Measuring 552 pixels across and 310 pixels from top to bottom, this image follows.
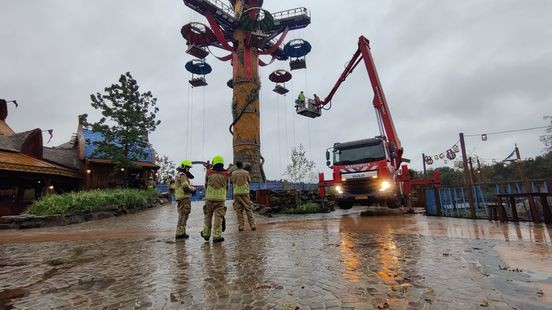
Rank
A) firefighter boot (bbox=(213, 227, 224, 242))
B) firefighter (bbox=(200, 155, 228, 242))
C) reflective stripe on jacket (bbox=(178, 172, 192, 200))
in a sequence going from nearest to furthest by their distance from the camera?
firefighter boot (bbox=(213, 227, 224, 242)), firefighter (bbox=(200, 155, 228, 242)), reflective stripe on jacket (bbox=(178, 172, 192, 200))

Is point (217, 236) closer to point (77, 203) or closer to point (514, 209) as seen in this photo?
point (514, 209)

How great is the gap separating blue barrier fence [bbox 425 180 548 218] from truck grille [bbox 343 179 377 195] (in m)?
2.63

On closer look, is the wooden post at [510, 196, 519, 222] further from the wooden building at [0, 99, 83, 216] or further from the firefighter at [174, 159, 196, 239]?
the wooden building at [0, 99, 83, 216]

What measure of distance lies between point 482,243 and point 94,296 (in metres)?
6.66

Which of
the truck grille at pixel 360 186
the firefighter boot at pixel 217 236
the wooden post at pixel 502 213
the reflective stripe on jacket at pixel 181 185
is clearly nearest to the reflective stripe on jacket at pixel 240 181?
the reflective stripe on jacket at pixel 181 185

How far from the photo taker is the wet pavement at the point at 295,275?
3149 millimetres

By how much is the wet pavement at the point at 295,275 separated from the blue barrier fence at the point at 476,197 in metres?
3.68

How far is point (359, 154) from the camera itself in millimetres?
13414

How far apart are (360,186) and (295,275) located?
9401 mm

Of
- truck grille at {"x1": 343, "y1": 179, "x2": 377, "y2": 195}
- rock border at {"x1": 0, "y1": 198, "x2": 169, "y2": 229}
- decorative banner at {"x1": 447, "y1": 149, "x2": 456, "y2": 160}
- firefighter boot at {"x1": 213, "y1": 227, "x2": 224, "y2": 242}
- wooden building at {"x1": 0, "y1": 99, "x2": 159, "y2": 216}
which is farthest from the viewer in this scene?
decorative banner at {"x1": 447, "y1": 149, "x2": 456, "y2": 160}

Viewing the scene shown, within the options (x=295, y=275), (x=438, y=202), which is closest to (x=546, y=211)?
(x=438, y=202)

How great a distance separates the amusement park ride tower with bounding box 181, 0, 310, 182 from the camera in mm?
30109

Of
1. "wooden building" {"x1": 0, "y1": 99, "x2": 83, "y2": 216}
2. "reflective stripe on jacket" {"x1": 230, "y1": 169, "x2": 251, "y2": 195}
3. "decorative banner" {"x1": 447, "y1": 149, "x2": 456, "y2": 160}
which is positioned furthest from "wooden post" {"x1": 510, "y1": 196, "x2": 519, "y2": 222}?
"wooden building" {"x1": 0, "y1": 99, "x2": 83, "y2": 216}

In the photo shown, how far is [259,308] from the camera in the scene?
297 cm
